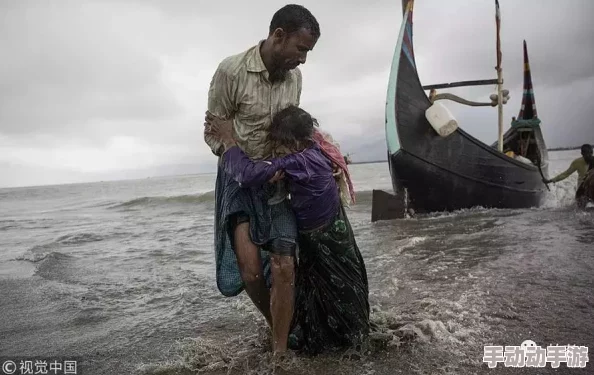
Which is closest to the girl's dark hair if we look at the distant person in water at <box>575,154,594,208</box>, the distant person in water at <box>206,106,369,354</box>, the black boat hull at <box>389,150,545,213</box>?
the distant person in water at <box>206,106,369,354</box>

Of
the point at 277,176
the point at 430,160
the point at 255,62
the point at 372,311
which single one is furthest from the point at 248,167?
the point at 430,160

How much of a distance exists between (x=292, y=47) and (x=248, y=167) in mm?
628

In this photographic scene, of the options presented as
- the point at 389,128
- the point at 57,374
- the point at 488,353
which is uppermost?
the point at 389,128

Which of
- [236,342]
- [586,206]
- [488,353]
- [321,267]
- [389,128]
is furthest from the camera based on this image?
[586,206]

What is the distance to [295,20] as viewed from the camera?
6.79ft

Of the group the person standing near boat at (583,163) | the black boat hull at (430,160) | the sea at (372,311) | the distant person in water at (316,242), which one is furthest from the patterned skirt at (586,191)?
the distant person in water at (316,242)

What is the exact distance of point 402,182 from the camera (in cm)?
866

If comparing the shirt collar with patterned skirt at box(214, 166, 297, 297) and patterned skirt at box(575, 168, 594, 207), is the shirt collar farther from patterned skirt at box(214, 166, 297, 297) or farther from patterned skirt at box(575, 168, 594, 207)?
patterned skirt at box(575, 168, 594, 207)

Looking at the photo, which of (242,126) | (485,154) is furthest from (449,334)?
(485,154)

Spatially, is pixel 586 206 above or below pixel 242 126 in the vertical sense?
below

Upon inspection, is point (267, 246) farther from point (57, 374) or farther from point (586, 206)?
point (586, 206)

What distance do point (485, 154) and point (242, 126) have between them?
25.1 ft

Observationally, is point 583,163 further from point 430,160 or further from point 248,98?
point 248,98

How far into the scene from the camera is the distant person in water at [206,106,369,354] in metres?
2.20
